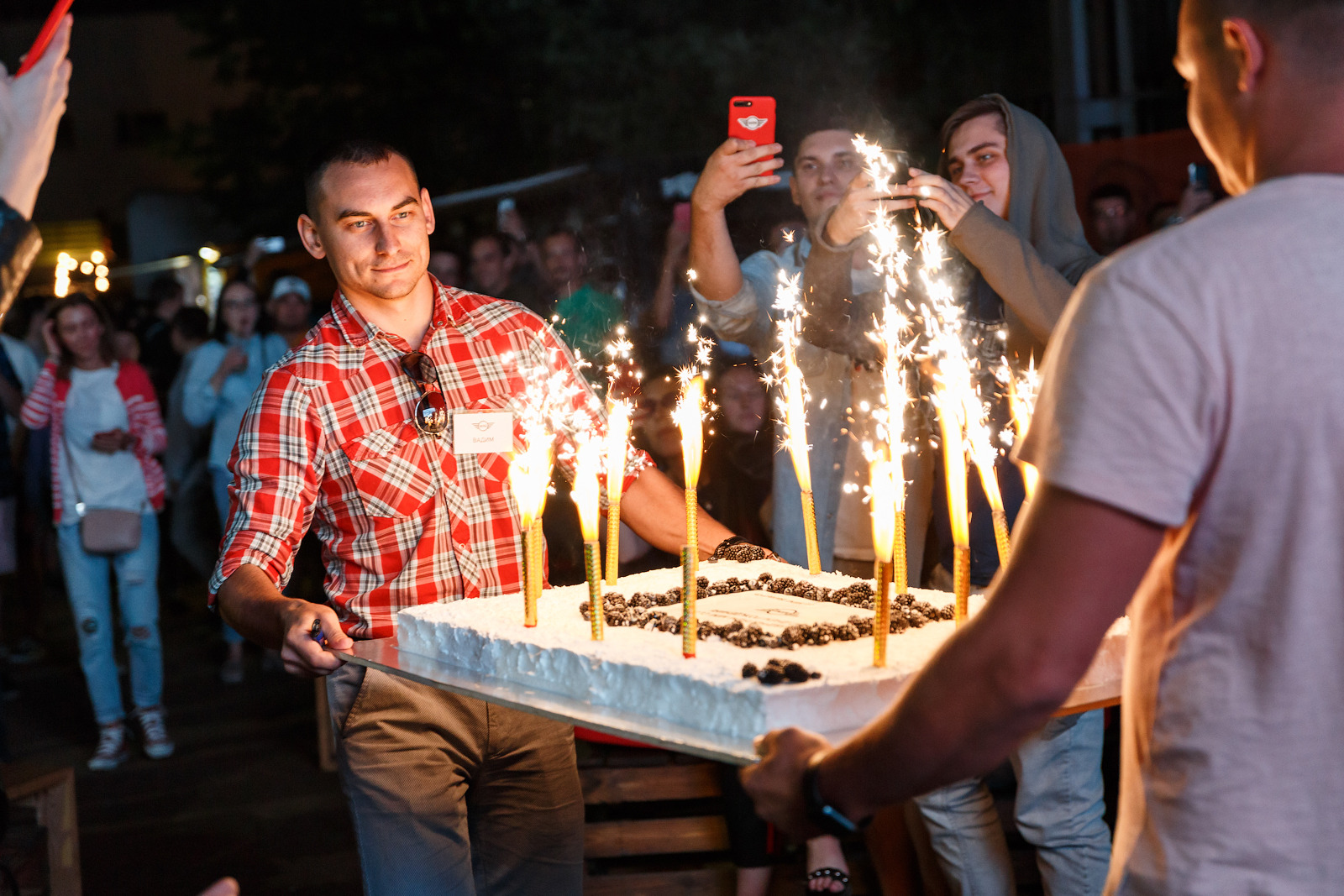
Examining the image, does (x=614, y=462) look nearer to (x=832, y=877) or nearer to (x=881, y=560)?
(x=881, y=560)

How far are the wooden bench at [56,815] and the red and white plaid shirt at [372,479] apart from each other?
5.75 feet

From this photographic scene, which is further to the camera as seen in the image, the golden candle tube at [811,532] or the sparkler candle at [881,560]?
the golden candle tube at [811,532]

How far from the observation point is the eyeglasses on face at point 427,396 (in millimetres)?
2752

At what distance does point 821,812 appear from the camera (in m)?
1.46

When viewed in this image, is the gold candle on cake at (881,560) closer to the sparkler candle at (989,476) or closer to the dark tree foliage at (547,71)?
the sparkler candle at (989,476)

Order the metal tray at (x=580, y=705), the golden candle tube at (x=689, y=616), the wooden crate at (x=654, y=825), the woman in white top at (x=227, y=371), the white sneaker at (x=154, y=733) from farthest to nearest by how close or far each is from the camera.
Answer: the woman in white top at (x=227, y=371) → the white sneaker at (x=154, y=733) → the wooden crate at (x=654, y=825) → the golden candle tube at (x=689, y=616) → the metal tray at (x=580, y=705)

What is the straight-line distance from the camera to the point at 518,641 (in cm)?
229

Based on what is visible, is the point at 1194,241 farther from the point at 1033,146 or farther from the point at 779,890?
the point at 779,890

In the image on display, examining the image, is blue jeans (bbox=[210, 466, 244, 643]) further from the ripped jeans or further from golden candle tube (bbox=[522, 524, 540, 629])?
golden candle tube (bbox=[522, 524, 540, 629])

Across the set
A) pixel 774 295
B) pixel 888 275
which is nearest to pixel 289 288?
pixel 774 295

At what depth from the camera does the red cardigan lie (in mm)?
6352

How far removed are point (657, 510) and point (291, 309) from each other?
5.05m

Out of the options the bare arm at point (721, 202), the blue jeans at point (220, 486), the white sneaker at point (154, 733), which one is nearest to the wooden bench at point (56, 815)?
the white sneaker at point (154, 733)

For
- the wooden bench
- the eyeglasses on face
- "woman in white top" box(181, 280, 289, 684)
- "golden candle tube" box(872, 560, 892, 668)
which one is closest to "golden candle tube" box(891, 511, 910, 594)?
"golden candle tube" box(872, 560, 892, 668)
